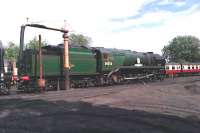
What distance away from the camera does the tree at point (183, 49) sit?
131375mm

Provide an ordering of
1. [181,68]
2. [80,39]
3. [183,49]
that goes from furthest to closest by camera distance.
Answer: [183,49] < [80,39] < [181,68]

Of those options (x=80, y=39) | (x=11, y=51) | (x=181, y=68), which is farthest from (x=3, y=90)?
(x=80, y=39)

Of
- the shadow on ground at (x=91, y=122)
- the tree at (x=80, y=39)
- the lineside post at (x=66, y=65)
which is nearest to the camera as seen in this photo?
the shadow on ground at (x=91, y=122)

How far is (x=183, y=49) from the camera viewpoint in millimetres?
134375

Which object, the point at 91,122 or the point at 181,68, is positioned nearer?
the point at 91,122

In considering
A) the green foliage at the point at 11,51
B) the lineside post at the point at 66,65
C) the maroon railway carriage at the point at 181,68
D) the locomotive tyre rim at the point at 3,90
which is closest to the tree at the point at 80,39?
the green foliage at the point at 11,51

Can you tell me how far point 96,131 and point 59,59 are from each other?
20648 mm

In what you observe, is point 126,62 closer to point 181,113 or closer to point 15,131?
point 181,113

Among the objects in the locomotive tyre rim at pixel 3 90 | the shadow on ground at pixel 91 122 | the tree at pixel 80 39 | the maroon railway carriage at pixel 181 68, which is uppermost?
the tree at pixel 80 39

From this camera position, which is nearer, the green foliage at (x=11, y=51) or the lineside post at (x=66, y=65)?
the lineside post at (x=66, y=65)

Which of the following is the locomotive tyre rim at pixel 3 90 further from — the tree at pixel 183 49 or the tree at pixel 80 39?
the tree at pixel 183 49

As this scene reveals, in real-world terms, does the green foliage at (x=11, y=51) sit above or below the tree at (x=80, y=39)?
below

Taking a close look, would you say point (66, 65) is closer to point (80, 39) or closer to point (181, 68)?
point (181, 68)

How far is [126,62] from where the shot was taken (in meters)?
37.6
